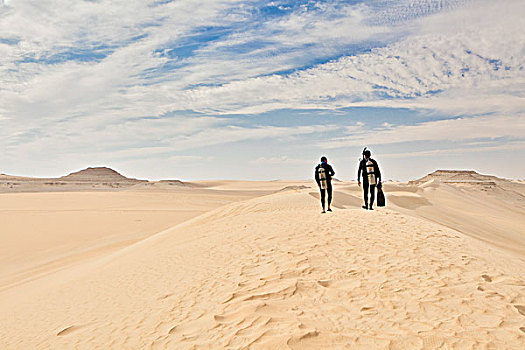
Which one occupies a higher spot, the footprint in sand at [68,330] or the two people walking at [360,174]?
the two people walking at [360,174]

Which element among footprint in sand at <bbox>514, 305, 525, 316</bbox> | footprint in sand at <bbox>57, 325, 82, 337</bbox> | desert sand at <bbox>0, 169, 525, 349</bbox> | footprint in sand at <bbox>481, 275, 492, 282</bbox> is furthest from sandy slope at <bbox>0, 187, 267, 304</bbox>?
footprint in sand at <bbox>514, 305, 525, 316</bbox>

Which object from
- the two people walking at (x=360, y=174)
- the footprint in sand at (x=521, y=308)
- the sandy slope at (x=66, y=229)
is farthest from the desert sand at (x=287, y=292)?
the two people walking at (x=360, y=174)

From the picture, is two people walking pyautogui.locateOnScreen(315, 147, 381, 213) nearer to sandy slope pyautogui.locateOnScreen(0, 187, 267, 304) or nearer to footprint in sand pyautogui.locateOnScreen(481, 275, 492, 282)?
footprint in sand pyautogui.locateOnScreen(481, 275, 492, 282)

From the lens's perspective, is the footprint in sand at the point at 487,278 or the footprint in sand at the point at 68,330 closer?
the footprint in sand at the point at 68,330

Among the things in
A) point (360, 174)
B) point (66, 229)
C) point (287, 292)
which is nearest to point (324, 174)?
point (360, 174)

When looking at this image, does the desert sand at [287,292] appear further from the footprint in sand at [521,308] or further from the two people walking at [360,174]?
the two people walking at [360,174]

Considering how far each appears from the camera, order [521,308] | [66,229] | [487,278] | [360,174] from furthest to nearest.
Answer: [66,229]
[360,174]
[487,278]
[521,308]

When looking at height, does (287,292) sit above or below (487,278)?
above

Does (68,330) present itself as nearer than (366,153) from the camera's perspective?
Yes

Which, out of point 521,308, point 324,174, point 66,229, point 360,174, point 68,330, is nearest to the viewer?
point 521,308

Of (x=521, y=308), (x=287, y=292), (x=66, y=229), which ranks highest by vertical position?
(x=66, y=229)

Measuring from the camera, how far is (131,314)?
5.41 meters

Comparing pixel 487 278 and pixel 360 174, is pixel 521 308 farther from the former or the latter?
pixel 360 174

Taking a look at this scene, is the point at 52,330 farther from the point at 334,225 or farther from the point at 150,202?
the point at 150,202
